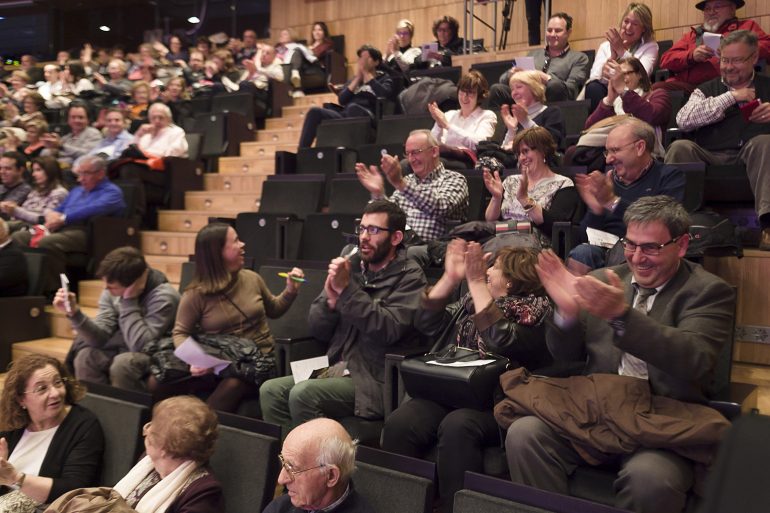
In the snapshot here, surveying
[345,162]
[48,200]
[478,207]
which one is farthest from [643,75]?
[48,200]

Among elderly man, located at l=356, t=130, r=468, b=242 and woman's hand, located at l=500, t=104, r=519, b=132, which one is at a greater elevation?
woman's hand, located at l=500, t=104, r=519, b=132

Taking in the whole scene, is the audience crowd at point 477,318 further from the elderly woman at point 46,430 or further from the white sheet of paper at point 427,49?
the white sheet of paper at point 427,49

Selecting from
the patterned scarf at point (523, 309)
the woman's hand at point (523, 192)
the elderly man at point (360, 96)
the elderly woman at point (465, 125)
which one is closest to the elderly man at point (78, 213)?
the elderly man at point (360, 96)

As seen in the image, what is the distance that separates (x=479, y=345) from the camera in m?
1.99

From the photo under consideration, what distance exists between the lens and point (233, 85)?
239 inches

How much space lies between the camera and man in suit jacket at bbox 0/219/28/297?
3.51 meters

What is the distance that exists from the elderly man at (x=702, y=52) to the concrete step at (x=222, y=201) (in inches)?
89.2

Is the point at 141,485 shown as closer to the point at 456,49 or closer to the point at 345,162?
the point at 345,162

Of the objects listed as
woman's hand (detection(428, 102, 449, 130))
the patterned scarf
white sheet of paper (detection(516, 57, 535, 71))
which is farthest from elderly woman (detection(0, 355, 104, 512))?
white sheet of paper (detection(516, 57, 535, 71))

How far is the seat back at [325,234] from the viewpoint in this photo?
317cm

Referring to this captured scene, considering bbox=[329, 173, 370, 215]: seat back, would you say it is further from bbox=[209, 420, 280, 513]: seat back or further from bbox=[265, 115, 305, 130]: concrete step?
bbox=[265, 115, 305, 130]: concrete step

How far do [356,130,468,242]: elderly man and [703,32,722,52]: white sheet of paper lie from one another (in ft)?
4.12

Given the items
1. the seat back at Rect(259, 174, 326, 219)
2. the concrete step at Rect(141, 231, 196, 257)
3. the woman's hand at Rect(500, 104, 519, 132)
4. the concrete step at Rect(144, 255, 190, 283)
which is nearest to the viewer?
the woman's hand at Rect(500, 104, 519, 132)

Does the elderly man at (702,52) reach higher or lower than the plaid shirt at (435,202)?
higher
